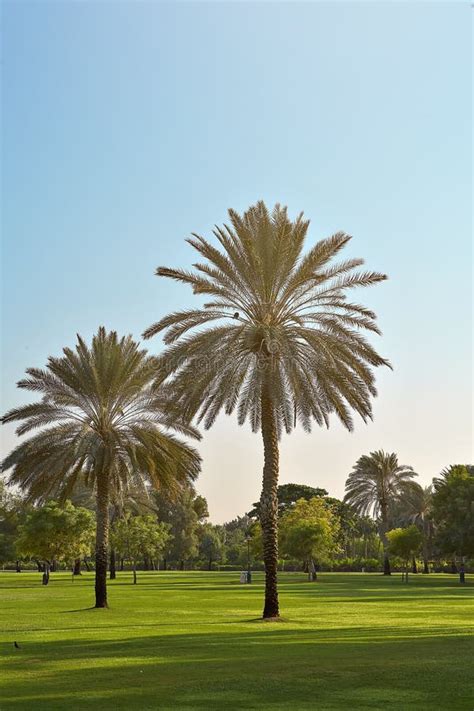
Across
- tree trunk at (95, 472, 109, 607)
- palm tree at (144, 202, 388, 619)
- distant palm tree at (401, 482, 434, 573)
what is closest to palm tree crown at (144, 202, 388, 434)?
palm tree at (144, 202, 388, 619)

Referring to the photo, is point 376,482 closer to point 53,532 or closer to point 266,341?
point 53,532

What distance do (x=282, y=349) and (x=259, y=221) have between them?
4.68 metres

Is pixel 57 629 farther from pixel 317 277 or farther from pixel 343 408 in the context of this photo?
pixel 317 277

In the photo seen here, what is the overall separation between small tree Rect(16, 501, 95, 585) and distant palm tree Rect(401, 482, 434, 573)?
43.8 m

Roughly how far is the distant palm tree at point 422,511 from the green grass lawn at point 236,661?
73607 mm

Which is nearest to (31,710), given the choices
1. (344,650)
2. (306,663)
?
(306,663)

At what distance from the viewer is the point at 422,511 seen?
368ft

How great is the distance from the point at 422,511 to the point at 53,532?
2225 inches

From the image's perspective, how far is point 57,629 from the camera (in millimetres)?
26125

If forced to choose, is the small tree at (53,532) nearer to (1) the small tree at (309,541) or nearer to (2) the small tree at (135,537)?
(2) the small tree at (135,537)

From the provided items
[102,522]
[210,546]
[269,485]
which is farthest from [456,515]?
[210,546]

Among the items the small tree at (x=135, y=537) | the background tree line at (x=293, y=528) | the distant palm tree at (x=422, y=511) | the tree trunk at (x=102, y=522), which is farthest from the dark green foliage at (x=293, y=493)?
the tree trunk at (x=102, y=522)

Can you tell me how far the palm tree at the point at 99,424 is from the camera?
123 ft

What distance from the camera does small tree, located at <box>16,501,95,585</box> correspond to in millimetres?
73000
